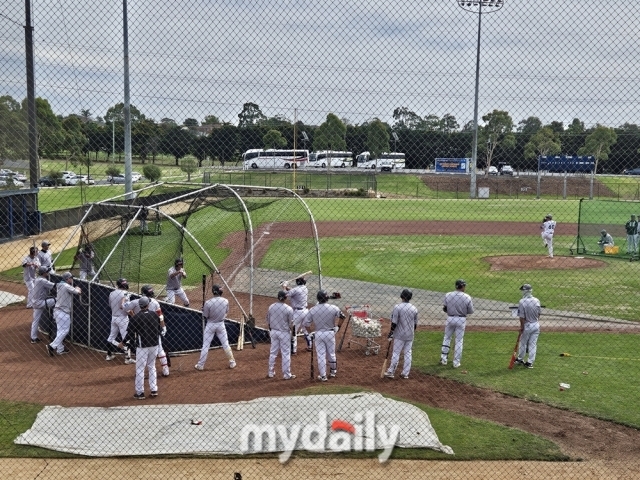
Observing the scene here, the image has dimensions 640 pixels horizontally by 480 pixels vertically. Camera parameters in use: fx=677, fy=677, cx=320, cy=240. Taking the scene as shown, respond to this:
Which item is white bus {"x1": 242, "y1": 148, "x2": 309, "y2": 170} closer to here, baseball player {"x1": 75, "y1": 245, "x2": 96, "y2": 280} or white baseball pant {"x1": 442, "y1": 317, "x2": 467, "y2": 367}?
white baseball pant {"x1": 442, "y1": 317, "x2": 467, "y2": 367}

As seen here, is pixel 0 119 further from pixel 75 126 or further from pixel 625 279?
pixel 625 279

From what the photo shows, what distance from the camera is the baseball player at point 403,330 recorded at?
504 inches

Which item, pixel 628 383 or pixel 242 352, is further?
pixel 242 352

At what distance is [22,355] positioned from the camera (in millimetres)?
14594

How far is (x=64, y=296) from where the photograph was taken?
14844mm

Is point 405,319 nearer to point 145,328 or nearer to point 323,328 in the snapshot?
point 323,328

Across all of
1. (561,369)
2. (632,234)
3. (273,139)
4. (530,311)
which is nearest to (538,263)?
(632,234)

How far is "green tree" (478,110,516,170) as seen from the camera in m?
9.20

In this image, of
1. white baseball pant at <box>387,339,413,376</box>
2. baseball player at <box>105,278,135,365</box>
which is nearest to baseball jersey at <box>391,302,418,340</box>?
white baseball pant at <box>387,339,413,376</box>

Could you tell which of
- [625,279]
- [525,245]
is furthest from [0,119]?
[525,245]

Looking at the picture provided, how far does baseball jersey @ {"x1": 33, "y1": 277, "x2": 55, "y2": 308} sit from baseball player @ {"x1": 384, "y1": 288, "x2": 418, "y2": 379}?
7.79 meters

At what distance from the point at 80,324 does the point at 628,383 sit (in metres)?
11.5

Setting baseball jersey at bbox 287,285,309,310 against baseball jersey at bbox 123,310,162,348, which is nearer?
baseball jersey at bbox 123,310,162,348

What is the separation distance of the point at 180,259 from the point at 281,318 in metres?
5.09
